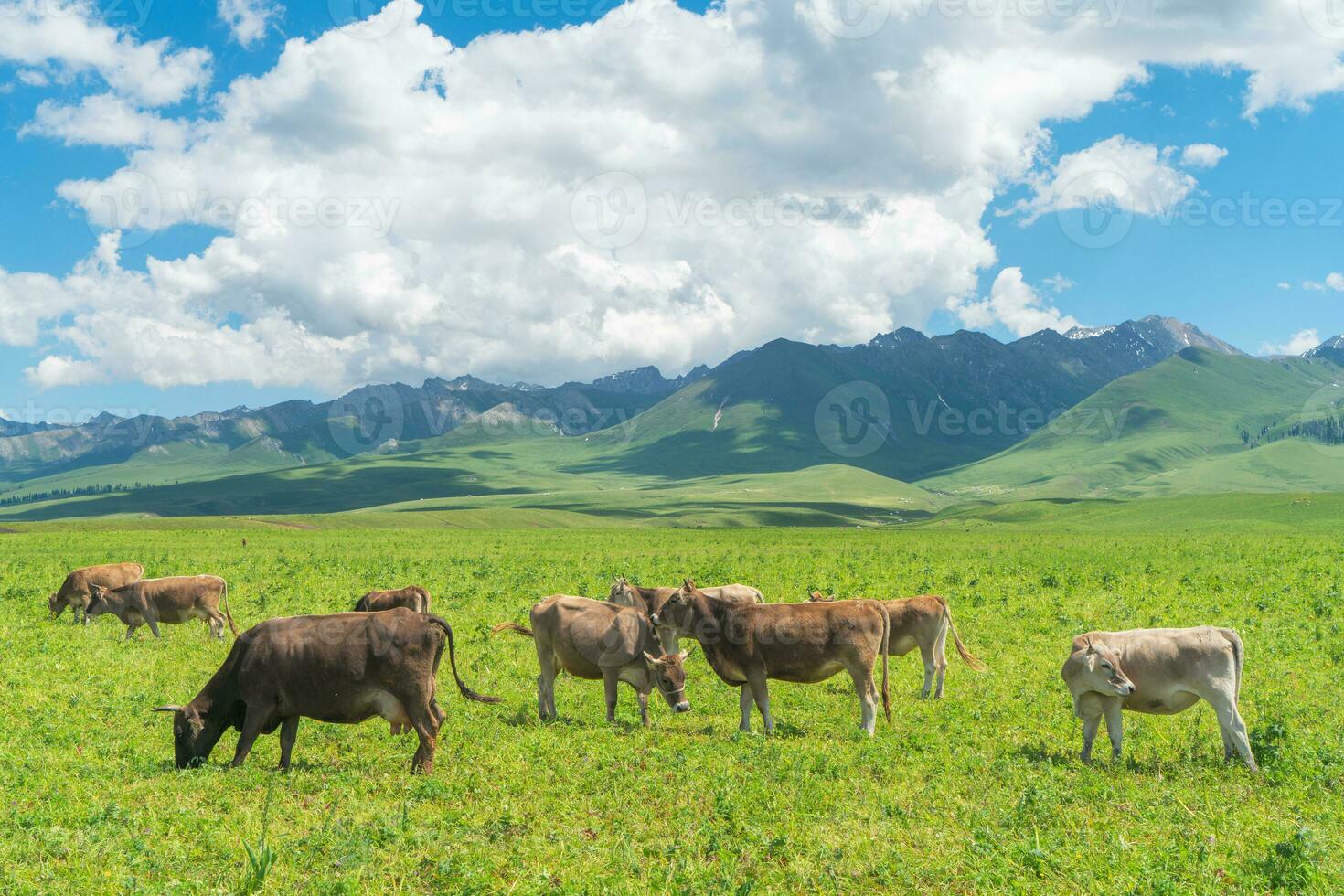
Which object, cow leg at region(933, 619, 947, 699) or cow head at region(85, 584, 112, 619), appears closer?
cow leg at region(933, 619, 947, 699)

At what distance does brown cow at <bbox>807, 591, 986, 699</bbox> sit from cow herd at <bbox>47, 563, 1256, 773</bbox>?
0.03 meters

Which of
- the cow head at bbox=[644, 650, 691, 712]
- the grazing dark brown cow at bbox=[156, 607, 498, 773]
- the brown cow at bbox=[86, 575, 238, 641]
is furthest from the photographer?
the brown cow at bbox=[86, 575, 238, 641]

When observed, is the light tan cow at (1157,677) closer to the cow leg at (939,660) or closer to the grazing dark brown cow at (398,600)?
the cow leg at (939,660)

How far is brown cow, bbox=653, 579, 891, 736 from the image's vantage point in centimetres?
1689

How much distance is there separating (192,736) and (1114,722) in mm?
15556

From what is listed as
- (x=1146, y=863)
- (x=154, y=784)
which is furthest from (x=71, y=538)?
(x=1146, y=863)

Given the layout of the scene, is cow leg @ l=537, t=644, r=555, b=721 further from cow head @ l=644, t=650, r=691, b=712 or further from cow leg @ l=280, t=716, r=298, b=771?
cow leg @ l=280, t=716, r=298, b=771

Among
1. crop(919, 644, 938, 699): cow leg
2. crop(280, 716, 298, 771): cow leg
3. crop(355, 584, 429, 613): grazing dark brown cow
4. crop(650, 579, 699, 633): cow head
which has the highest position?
crop(650, 579, 699, 633): cow head

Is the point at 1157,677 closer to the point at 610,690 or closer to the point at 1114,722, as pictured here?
the point at 1114,722

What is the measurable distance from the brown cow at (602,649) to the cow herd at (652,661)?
3 centimetres

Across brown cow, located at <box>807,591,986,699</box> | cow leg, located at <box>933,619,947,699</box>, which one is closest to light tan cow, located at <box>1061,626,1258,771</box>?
cow leg, located at <box>933,619,947,699</box>

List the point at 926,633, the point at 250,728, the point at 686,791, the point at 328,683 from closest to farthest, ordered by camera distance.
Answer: the point at 686,791
the point at 328,683
the point at 250,728
the point at 926,633

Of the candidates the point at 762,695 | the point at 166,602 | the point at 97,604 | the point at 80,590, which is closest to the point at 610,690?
the point at 762,695

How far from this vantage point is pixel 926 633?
803 inches
